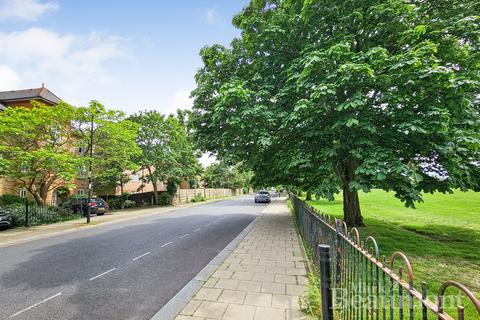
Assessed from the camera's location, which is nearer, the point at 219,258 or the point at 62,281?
the point at 62,281

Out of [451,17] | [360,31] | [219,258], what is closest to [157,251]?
[219,258]

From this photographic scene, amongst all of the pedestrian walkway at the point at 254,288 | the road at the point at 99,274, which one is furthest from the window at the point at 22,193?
the pedestrian walkway at the point at 254,288

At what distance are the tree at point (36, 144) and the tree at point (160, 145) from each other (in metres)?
9.70

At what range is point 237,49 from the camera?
11.6 m

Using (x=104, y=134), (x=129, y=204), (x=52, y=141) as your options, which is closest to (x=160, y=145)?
(x=129, y=204)

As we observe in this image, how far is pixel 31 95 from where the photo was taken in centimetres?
2483

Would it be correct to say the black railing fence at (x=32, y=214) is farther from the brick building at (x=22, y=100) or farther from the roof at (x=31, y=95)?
the roof at (x=31, y=95)

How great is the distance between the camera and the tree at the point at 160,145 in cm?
2708

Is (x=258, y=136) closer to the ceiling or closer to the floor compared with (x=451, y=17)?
closer to the floor

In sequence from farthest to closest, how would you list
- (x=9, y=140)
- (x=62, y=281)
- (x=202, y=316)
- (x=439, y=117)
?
(x=9, y=140)
(x=439, y=117)
(x=62, y=281)
(x=202, y=316)

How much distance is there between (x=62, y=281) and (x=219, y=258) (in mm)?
3600

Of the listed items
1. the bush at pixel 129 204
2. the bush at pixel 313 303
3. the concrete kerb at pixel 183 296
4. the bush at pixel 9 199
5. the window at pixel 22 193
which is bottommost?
the bush at pixel 129 204

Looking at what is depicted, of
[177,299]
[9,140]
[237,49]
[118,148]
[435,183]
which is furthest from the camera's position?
[118,148]

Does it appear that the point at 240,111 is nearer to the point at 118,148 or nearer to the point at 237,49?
the point at 237,49
